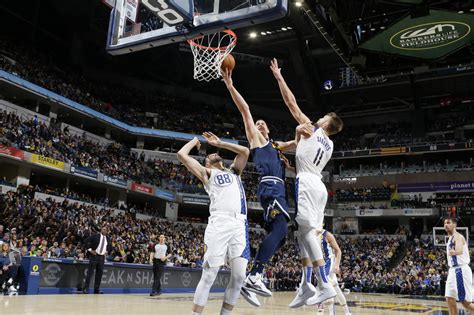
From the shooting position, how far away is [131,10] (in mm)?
9109

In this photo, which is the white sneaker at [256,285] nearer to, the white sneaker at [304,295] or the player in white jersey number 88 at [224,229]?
the player in white jersey number 88 at [224,229]

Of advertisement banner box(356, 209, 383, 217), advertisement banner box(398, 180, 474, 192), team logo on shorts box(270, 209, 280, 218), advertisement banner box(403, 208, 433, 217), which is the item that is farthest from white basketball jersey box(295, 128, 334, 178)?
advertisement banner box(398, 180, 474, 192)

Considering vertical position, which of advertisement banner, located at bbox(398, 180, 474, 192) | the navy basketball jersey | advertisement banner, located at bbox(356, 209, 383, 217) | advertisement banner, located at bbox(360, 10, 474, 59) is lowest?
the navy basketball jersey

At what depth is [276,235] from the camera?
16.6 feet

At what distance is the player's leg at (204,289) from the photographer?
4.66 metres

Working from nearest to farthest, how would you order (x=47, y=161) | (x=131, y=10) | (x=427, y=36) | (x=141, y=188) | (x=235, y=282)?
(x=235, y=282), (x=131, y=10), (x=427, y=36), (x=47, y=161), (x=141, y=188)

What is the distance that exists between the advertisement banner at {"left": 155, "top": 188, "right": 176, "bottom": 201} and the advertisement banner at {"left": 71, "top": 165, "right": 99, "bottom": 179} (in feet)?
17.9

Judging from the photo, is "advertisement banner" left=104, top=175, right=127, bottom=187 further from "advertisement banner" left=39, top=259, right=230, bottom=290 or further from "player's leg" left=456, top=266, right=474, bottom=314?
"player's leg" left=456, top=266, right=474, bottom=314

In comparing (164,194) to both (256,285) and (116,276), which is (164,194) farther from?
(256,285)

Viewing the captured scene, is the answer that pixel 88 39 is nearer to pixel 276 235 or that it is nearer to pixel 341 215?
pixel 341 215

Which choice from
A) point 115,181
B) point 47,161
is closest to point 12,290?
point 47,161

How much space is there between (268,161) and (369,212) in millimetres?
32802

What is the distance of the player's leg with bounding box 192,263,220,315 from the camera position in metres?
4.66

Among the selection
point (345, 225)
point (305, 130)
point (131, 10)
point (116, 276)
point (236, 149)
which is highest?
point (131, 10)
